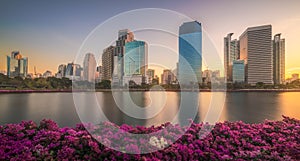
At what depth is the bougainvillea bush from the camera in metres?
2.53

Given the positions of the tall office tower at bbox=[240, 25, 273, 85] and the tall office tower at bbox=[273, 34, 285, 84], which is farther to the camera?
the tall office tower at bbox=[273, 34, 285, 84]

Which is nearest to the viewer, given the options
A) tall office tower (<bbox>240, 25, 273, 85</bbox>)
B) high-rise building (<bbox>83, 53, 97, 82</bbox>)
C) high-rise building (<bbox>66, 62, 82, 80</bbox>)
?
high-rise building (<bbox>83, 53, 97, 82</bbox>)

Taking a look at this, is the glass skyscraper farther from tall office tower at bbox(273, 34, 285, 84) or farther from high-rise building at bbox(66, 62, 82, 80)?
tall office tower at bbox(273, 34, 285, 84)

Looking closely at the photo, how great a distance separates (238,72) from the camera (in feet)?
170

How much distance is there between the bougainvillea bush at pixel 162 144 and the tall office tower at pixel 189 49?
3.67ft

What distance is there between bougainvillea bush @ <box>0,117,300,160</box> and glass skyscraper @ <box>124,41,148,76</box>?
46.3 inches

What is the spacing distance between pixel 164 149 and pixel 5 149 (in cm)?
232

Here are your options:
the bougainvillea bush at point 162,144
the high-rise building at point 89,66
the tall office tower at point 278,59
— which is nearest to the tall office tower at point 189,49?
the bougainvillea bush at point 162,144

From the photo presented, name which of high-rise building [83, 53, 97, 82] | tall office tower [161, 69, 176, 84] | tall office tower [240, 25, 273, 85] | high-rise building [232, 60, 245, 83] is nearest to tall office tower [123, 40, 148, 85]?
tall office tower [161, 69, 176, 84]

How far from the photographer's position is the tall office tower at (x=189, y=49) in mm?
3074

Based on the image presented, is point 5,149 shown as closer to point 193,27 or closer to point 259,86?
point 193,27

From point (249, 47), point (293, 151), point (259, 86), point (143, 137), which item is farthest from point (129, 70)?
point (249, 47)

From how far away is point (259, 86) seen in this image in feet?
165

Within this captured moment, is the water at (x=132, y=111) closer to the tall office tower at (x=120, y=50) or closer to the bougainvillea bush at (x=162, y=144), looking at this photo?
the bougainvillea bush at (x=162, y=144)
